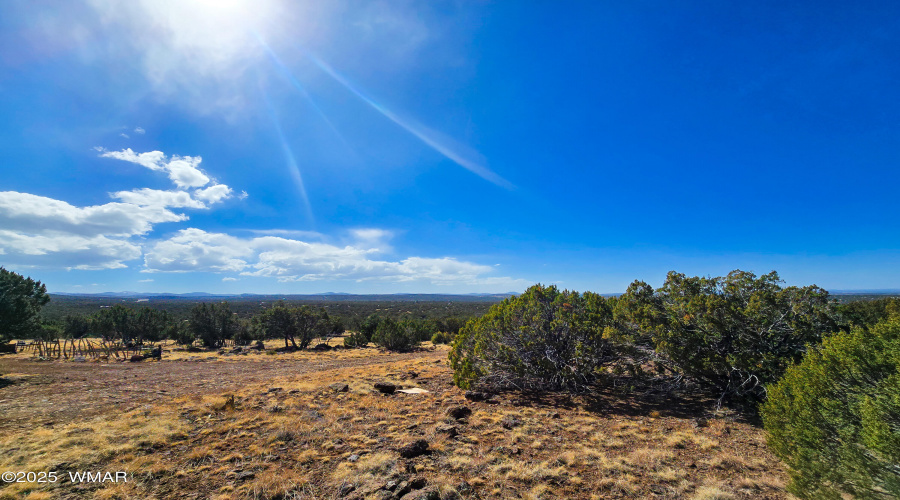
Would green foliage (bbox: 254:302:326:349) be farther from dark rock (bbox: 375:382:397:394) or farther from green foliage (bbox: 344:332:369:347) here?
dark rock (bbox: 375:382:397:394)

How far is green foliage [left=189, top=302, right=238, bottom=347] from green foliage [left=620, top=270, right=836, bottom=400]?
174 ft

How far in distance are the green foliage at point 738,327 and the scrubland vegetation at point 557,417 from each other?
0.20ft

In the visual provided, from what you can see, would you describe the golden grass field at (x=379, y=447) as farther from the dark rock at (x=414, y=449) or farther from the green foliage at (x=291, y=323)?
the green foliage at (x=291, y=323)

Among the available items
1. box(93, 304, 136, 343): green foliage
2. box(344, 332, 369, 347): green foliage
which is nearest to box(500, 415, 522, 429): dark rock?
box(344, 332, 369, 347): green foliage

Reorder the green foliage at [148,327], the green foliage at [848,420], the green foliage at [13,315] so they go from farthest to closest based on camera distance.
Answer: the green foliage at [148,327]
the green foliage at [13,315]
the green foliage at [848,420]

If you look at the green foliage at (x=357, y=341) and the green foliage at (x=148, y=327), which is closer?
the green foliage at (x=357, y=341)

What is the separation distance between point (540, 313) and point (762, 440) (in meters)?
6.74

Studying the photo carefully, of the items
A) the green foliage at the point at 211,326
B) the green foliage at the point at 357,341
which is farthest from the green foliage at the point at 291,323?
the green foliage at the point at 211,326

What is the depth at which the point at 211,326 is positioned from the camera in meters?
44.2

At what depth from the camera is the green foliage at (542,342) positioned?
39.4 ft

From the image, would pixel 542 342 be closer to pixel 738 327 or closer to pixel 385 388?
pixel 738 327

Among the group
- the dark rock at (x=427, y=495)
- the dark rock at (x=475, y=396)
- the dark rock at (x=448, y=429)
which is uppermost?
the dark rock at (x=427, y=495)

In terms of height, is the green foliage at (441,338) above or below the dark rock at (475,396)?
below

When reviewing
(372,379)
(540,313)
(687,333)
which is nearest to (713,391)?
(687,333)
